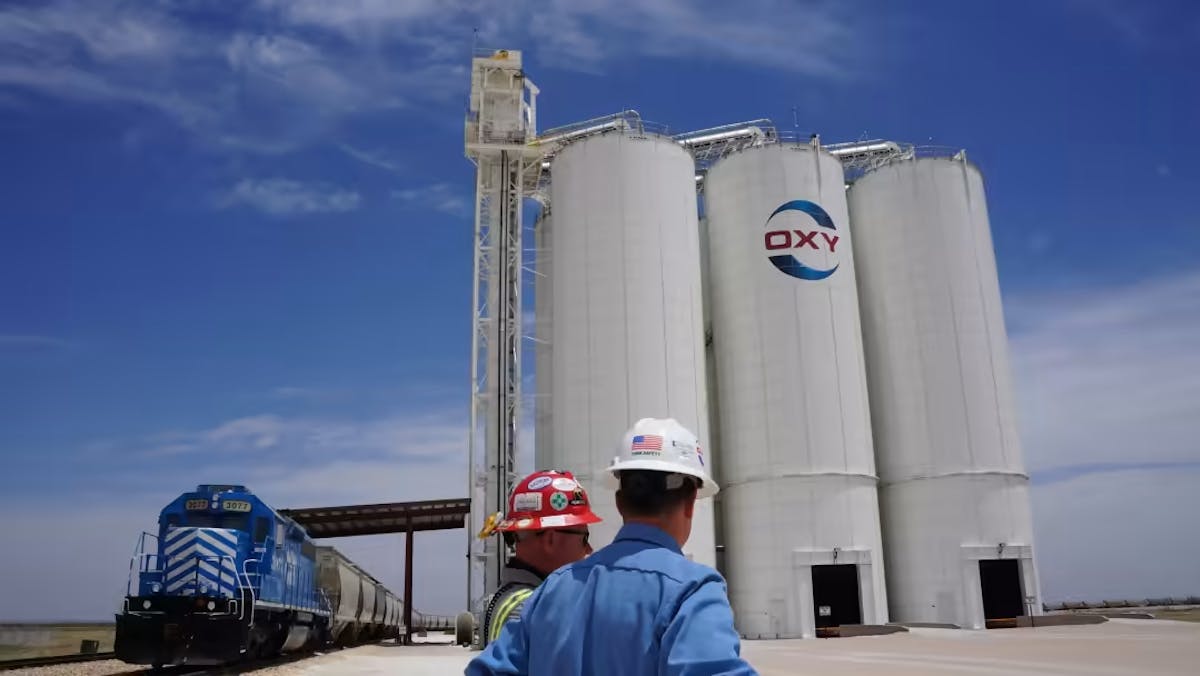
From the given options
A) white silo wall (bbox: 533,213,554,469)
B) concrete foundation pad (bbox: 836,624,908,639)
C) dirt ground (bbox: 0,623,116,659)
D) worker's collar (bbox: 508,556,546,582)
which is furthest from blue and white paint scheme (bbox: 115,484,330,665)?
concrete foundation pad (bbox: 836,624,908,639)

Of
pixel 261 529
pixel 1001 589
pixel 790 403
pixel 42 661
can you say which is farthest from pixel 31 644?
pixel 1001 589

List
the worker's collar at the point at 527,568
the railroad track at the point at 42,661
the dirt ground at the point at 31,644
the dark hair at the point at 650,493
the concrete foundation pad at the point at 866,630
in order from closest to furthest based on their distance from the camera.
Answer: the dark hair at the point at 650,493, the worker's collar at the point at 527,568, the railroad track at the point at 42,661, the dirt ground at the point at 31,644, the concrete foundation pad at the point at 866,630

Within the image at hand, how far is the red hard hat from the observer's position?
4062 millimetres

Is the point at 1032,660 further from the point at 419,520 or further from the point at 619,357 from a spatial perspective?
the point at 419,520

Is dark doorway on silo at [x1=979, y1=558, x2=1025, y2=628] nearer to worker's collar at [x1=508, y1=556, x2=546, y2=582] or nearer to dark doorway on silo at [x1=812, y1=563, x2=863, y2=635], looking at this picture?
dark doorway on silo at [x1=812, y1=563, x2=863, y2=635]

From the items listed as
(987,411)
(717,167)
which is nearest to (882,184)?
(717,167)

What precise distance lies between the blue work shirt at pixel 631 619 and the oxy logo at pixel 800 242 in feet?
107

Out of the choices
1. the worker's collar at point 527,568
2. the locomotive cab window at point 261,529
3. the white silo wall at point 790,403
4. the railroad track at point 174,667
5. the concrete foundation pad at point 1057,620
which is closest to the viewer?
the worker's collar at point 527,568

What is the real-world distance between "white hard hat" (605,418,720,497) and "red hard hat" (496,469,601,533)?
1.28 metres

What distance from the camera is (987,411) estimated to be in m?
34.1

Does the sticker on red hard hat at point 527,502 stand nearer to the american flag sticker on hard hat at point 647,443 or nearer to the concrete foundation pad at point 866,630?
the american flag sticker on hard hat at point 647,443

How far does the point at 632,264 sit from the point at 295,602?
16.3 m

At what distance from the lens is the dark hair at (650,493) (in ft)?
8.90

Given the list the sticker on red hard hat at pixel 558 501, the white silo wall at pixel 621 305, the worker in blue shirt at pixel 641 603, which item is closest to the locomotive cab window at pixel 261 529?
the white silo wall at pixel 621 305
